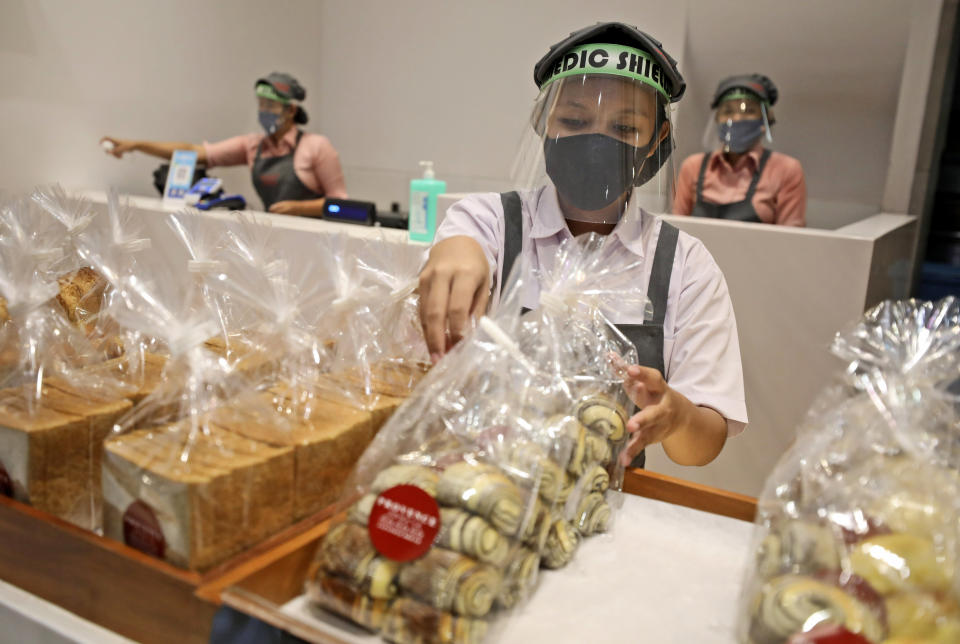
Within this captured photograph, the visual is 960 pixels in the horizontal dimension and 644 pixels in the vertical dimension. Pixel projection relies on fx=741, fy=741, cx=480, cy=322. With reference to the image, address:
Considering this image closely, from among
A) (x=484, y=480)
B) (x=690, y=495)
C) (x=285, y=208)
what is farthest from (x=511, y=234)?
(x=285, y=208)

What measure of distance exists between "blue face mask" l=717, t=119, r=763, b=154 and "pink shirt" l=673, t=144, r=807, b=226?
0.06 meters

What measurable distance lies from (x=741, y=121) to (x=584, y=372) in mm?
2708

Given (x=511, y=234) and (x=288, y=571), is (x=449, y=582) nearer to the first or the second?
(x=288, y=571)

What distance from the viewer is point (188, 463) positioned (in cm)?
74

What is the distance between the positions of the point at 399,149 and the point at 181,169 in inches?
73.4

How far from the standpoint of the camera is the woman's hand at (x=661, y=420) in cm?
92

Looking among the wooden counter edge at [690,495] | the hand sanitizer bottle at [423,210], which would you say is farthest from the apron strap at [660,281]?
the hand sanitizer bottle at [423,210]

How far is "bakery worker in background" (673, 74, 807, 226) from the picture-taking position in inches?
128

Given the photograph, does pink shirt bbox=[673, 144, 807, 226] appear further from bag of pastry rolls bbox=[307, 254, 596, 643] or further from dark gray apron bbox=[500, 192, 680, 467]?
bag of pastry rolls bbox=[307, 254, 596, 643]

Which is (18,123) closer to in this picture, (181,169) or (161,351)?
(181,169)

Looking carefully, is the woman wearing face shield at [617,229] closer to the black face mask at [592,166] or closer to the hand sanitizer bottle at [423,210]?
the black face mask at [592,166]

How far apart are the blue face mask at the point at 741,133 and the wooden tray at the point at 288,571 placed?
267cm

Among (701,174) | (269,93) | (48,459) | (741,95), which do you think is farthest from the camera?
(269,93)

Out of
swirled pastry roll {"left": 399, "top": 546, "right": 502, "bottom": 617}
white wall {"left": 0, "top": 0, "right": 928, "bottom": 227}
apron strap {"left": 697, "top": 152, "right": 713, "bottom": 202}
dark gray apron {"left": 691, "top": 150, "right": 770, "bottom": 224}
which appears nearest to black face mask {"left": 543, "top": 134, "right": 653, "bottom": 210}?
swirled pastry roll {"left": 399, "top": 546, "right": 502, "bottom": 617}
